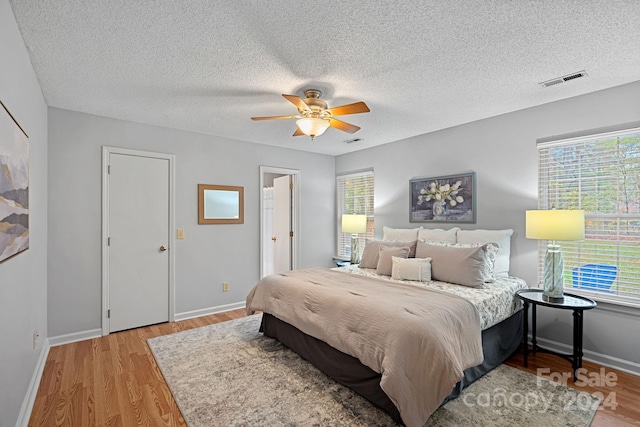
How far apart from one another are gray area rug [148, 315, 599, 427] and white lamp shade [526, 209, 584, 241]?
1202 mm

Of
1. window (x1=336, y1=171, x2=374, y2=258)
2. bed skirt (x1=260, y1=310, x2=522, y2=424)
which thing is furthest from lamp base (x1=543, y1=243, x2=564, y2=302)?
window (x1=336, y1=171, x2=374, y2=258)

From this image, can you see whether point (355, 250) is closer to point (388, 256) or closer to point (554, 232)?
point (388, 256)

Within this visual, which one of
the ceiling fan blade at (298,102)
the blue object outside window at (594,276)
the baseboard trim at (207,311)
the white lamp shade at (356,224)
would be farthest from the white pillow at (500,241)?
the baseboard trim at (207,311)

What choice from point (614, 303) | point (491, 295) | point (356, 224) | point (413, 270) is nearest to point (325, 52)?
point (413, 270)

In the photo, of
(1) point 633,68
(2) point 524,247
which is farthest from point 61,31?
(2) point 524,247

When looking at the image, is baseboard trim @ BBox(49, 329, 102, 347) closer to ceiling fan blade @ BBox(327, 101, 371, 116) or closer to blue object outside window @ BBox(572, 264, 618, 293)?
ceiling fan blade @ BBox(327, 101, 371, 116)

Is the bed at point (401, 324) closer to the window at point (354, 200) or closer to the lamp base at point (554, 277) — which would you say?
the lamp base at point (554, 277)

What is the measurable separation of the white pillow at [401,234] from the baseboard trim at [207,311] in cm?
240

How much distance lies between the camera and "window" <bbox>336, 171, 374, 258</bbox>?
17.4 feet

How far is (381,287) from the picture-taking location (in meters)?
2.81

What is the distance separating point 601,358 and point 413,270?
5.88 feet

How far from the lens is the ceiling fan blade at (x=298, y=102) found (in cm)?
245

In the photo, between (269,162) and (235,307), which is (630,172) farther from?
(235,307)

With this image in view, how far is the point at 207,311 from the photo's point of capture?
4.35 meters
